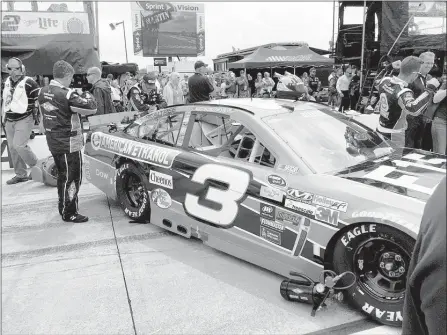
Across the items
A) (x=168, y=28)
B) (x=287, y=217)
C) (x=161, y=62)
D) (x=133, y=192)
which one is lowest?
(x=133, y=192)

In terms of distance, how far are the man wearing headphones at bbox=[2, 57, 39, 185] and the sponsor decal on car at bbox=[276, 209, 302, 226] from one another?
15.6 feet

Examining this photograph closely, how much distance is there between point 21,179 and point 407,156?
5793 mm

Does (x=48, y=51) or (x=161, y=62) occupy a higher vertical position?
(x=161, y=62)

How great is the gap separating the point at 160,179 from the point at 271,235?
141cm

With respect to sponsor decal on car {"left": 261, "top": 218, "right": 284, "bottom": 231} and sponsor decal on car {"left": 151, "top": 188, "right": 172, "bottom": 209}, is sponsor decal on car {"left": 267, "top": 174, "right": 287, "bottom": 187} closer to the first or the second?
sponsor decal on car {"left": 261, "top": 218, "right": 284, "bottom": 231}

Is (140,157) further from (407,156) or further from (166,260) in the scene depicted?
(407,156)

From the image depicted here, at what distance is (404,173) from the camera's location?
307cm

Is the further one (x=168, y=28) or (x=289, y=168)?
(x=168, y=28)

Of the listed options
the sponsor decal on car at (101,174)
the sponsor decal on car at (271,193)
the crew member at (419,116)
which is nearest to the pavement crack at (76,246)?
the sponsor decal on car at (101,174)

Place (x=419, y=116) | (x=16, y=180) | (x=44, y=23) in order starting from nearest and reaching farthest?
1. (x=419, y=116)
2. (x=16, y=180)
3. (x=44, y=23)

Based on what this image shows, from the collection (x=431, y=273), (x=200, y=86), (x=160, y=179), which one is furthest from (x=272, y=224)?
(x=200, y=86)

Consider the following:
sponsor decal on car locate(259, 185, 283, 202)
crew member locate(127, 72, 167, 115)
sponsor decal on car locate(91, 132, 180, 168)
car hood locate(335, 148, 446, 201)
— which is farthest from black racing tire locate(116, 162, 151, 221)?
car hood locate(335, 148, 446, 201)

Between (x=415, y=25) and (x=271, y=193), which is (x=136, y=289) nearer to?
(x=271, y=193)

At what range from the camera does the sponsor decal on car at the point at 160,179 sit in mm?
4000
